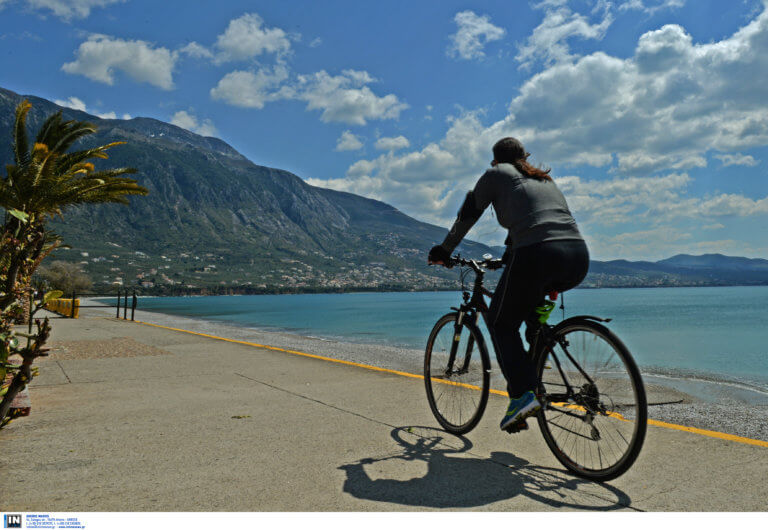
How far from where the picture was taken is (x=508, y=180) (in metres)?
3.31

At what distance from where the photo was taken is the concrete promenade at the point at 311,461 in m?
2.62

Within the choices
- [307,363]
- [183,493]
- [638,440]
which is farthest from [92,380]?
[638,440]

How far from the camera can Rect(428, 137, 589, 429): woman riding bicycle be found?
310 cm

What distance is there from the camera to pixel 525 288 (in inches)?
125

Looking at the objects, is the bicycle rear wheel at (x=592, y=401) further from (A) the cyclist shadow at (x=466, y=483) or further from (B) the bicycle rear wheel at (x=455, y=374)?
(B) the bicycle rear wheel at (x=455, y=374)

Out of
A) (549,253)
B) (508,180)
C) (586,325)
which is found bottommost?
(586,325)

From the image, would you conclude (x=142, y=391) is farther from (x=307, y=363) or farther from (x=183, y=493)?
(x=183, y=493)

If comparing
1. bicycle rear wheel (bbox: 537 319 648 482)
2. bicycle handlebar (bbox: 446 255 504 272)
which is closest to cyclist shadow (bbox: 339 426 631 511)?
bicycle rear wheel (bbox: 537 319 648 482)

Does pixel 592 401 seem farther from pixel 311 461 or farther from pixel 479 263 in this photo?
pixel 311 461

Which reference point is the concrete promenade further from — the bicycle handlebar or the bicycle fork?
the bicycle handlebar
